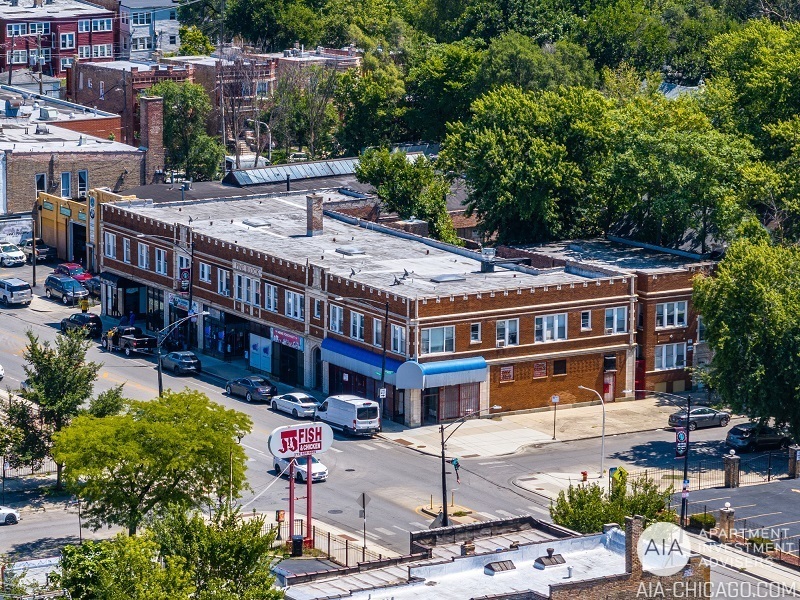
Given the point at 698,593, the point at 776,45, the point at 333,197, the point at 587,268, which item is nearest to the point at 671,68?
the point at 776,45

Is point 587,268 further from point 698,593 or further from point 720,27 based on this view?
point 720,27

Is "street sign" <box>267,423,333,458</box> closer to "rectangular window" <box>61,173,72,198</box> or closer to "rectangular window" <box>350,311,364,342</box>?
"rectangular window" <box>350,311,364,342</box>

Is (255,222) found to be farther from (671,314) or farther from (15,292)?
(671,314)

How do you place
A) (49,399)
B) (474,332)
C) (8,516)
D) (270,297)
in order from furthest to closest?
(270,297) → (474,332) → (49,399) → (8,516)

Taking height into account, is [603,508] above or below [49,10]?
below

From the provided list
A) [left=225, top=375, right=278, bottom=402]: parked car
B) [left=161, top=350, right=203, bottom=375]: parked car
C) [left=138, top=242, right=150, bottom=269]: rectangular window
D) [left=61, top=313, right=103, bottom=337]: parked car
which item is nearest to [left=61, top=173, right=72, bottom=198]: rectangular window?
[left=138, top=242, right=150, bottom=269]: rectangular window

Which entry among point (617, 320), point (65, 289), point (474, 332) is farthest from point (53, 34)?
point (474, 332)
